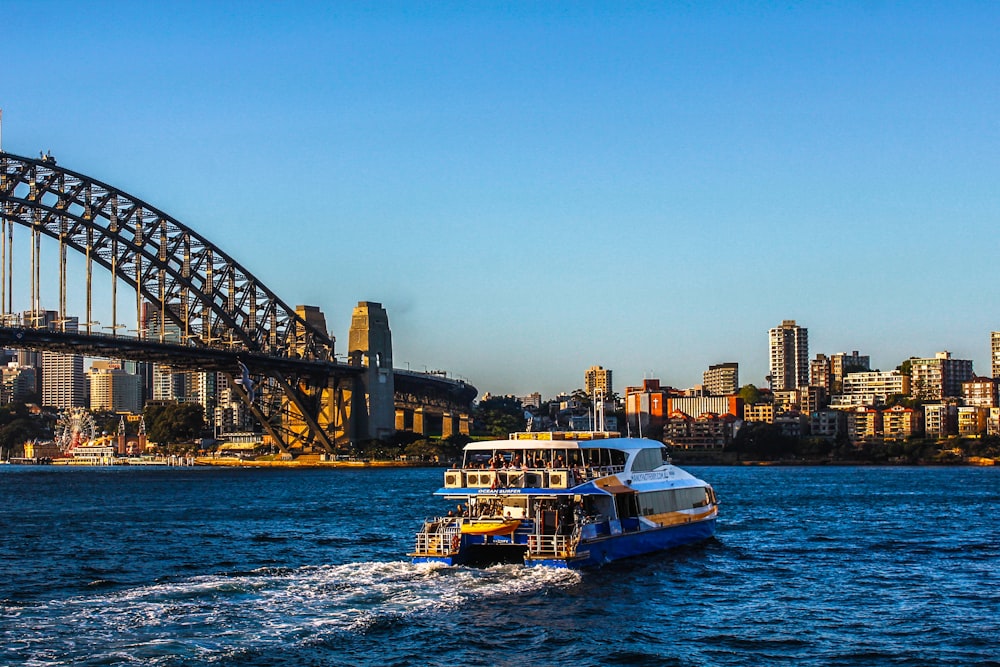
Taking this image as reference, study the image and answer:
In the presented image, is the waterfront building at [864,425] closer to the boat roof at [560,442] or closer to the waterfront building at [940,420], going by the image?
the waterfront building at [940,420]

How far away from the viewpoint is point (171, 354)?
4245 inches

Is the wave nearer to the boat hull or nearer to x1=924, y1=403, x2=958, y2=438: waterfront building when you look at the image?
the boat hull

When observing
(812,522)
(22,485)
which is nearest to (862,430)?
(22,485)

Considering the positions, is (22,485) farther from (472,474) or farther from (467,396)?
(467,396)

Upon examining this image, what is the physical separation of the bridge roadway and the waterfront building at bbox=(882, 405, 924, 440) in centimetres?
7795

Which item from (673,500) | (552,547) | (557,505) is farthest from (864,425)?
(552,547)

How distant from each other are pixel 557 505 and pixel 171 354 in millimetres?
76700

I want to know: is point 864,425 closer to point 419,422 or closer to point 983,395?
point 983,395

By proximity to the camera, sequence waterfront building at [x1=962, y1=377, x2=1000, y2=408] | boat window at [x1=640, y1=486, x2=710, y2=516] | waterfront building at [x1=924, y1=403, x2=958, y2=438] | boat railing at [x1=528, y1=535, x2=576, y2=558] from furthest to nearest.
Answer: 1. waterfront building at [x1=962, y1=377, x2=1000, y2=408]
2. waterfront building at [x1=924, y1=403, x2=958, y2=438]
3. boat window at [x1=640, y1=486, x2=710, y2=516]
4. boat railing at [x1=528, y1=535, x2=576, y2=558]

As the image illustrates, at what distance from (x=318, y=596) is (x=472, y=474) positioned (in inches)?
292

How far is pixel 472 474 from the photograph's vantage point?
3669 cm

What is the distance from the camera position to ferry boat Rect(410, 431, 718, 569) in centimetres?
3403

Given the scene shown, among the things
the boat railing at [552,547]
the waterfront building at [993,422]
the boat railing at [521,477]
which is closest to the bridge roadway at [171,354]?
the boat railing at [521,477]

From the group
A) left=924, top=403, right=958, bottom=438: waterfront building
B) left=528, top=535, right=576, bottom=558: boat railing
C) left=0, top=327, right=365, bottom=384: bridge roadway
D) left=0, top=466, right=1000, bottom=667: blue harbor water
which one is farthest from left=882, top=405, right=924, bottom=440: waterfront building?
left=528, top=535, right=576, bottom=558: boat railing
